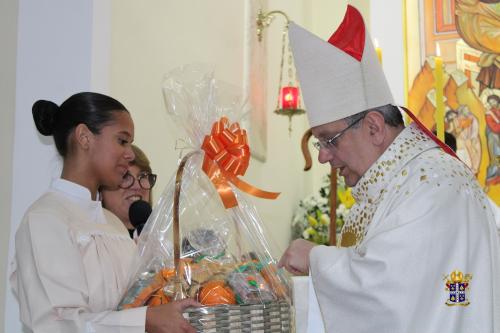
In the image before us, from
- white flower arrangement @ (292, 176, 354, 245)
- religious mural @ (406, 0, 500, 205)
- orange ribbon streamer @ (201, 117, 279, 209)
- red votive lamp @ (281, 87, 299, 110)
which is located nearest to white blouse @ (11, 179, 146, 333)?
orange ribbon streamer @ (201, 117, 279, 209)

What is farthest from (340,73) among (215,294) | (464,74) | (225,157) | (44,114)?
(464,74)

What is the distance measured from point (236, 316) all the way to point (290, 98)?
4.51 metres

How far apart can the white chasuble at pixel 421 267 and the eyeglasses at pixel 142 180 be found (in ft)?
3.70

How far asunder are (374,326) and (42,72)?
1.81 metres

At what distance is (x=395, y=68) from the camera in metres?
5.39

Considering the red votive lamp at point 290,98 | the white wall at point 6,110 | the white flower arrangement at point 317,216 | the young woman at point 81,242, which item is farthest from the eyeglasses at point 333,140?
the red votive lamp at point 290,98

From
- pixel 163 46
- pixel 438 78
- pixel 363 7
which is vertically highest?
pixel 363 7

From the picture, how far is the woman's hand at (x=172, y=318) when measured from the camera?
162 cm

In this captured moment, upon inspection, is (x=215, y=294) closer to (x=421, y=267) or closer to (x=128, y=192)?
(x=421, y=267)

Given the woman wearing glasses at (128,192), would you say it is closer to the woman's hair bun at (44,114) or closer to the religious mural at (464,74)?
the woman's hair bun at (44,114)

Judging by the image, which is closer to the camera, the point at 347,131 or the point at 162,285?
the point at 162,285

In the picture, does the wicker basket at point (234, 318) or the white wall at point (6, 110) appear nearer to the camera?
the wicker basket at point (234, 318)

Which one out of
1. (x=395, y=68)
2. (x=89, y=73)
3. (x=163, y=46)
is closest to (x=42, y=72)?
(x=89, y=73)

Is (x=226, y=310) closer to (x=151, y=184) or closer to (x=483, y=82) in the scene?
(x=151, y=184)
